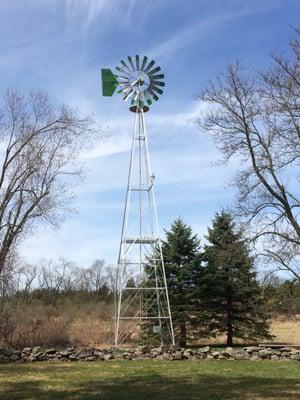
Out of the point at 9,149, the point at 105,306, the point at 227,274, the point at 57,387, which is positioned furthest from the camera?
the point at 105,306

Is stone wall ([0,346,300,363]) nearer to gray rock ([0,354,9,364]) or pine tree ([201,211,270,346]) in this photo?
gray rock ([0,354,9,364])

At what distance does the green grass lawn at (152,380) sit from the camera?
9.34 metres

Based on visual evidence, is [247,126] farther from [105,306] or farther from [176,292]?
[105,306]

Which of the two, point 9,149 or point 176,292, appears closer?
point 9,149

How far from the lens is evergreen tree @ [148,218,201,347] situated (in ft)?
86.1

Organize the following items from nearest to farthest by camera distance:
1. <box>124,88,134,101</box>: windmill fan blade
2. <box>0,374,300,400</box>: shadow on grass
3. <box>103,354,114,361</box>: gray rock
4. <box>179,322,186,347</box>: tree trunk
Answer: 1. <box>0,374,300,400</box>: shadow on grass
2. <box>103,354,114,361</box>: gray rock
3. <box>124,88,134,101</box>: windmill fan blade
4. <box>179,322,186,347</box>: tree trunk

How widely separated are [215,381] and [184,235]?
1662cm

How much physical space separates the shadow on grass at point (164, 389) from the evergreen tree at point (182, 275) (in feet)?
47.8

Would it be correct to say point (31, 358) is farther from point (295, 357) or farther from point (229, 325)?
point (229, 325)

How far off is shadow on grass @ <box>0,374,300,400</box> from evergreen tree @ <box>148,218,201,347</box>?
573 inches

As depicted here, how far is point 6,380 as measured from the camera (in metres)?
11.9

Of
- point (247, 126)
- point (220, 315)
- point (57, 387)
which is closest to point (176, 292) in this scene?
point (220, 315)

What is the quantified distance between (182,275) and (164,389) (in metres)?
16.8

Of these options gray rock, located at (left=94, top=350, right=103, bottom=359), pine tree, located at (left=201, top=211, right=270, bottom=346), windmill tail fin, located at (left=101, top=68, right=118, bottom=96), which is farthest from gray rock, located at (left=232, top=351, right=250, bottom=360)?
windmill tail fin, located at (left=101, top=68, right=118, bottom=96)
